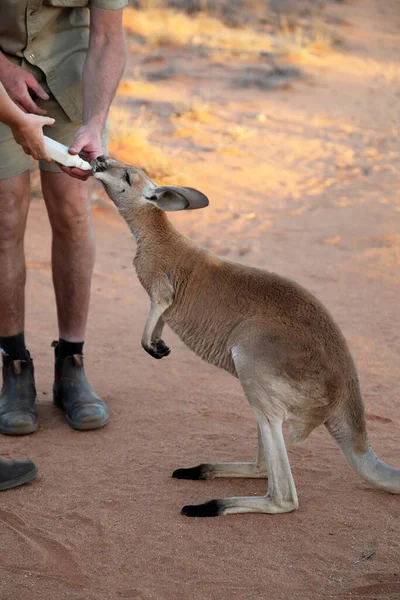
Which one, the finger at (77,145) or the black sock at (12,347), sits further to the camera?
the black sock at (12,347)

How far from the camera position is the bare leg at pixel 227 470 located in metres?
4.00

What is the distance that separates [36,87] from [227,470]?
2161 mm

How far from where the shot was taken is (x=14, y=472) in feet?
12.6

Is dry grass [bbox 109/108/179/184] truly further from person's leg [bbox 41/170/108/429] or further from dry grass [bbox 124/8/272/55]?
dry grass [bbox 124/8/272/55]

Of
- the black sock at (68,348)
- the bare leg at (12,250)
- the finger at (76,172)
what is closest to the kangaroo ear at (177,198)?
the finger at (76,172)

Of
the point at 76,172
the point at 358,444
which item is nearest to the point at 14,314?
the point at 76,172

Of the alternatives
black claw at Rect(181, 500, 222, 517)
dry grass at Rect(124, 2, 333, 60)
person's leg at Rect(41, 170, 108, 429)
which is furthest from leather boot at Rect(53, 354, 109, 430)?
dry grass at Rect(124, 2, 333, 60)

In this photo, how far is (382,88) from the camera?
45.2 ft

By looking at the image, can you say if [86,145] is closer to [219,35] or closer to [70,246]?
[70,246]

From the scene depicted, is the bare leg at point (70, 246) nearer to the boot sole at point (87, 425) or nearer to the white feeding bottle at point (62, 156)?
the white feeding bottle at point (62, 156)

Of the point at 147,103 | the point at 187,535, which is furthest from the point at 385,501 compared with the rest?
the point at 147,103

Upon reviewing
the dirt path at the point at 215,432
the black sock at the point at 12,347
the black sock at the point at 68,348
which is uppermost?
the black sock at the point at 12,347

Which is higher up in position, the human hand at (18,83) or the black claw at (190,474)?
the human hand at (18,83)

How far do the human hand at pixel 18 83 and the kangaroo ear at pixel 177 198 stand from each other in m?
0.80
